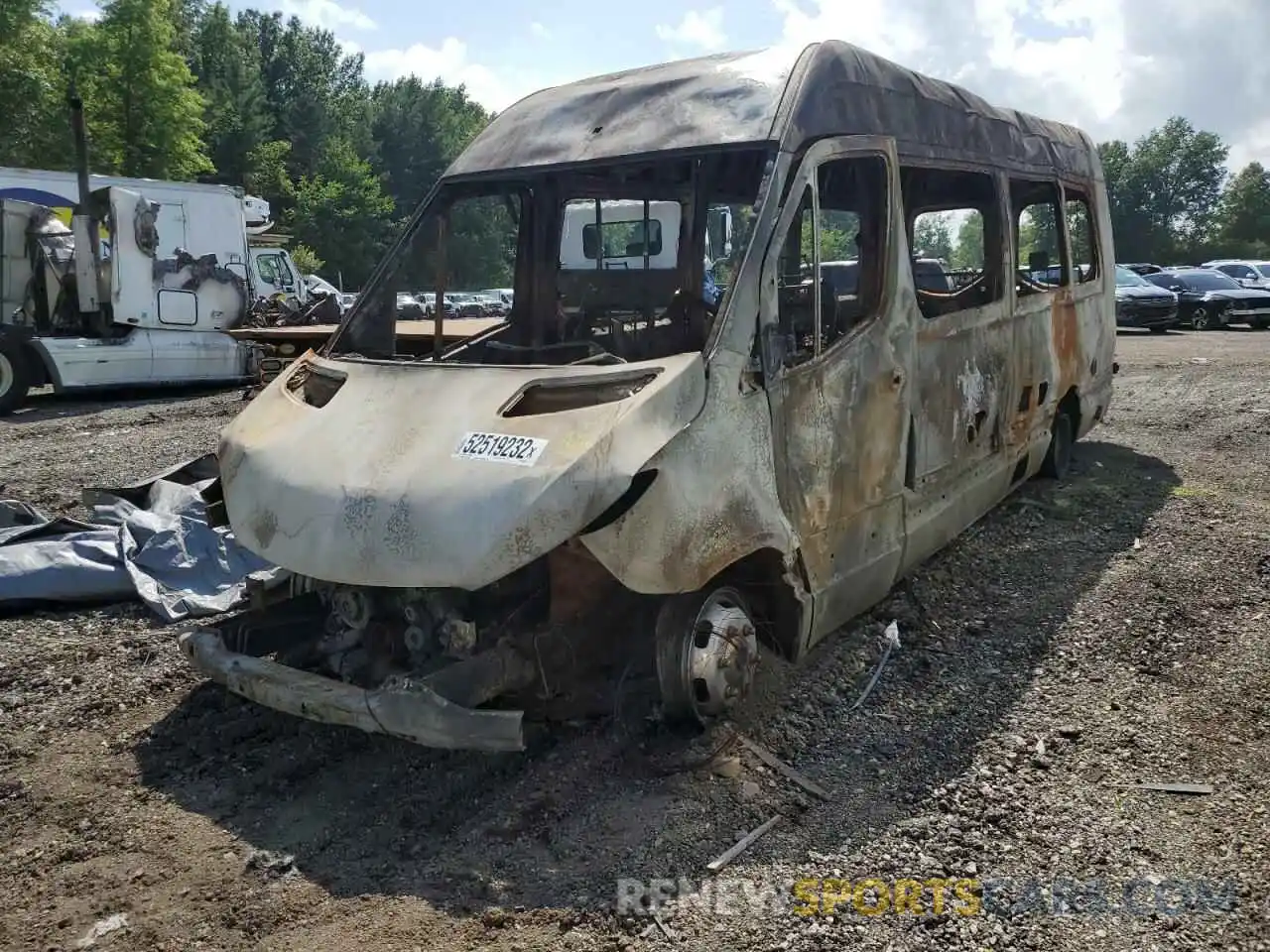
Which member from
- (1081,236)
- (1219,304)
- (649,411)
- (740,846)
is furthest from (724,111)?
(1219,304)

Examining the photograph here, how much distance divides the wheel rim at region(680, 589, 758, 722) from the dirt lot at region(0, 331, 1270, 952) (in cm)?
20

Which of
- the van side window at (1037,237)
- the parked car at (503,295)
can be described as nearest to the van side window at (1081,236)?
the van side window at (1037,237)

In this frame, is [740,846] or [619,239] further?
[619,239]

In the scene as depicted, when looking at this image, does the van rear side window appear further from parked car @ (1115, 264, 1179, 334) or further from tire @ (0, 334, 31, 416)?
parked car @ (1115, 264, 1179, 334)

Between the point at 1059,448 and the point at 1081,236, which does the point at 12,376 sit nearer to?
the point at 1059,448

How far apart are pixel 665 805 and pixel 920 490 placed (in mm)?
2276

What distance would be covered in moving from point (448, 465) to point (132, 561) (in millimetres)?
3298

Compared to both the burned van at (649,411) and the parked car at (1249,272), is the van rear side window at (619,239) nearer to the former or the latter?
the burned van at (649,411)

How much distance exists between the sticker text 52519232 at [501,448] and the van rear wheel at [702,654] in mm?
831

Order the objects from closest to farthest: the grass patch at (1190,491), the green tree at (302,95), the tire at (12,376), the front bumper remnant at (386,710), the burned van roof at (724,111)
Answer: the front bumper remnant at (386,710), the burned van roof at (724,111), the grass patch at (1190,491), the tire at (12,376), the green tree at (302,95)

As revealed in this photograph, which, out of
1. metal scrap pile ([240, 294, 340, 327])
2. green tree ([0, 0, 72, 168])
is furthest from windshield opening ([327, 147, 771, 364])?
green tree ([0, 0, 72, 168])

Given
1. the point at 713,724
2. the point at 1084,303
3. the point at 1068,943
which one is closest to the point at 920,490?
the point at 713,724

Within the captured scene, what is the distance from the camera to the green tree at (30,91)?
112 feet

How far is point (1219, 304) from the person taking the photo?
23734 millimetres
